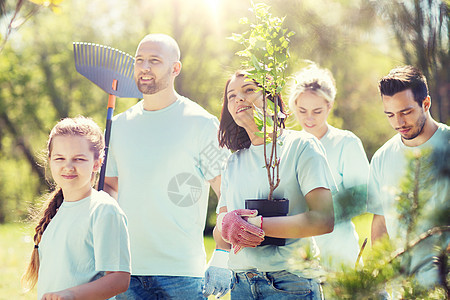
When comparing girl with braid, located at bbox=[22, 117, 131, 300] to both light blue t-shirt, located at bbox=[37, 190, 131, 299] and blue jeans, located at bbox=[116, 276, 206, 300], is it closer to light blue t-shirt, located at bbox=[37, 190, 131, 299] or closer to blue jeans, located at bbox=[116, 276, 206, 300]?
light blue t-shirt, located at bbox=[37, 190, 131, 299]

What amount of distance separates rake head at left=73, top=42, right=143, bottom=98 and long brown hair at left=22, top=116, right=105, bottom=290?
0.86m

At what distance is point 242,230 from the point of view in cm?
182

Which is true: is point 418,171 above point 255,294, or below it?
above

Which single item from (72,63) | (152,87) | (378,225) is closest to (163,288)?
(152,87)

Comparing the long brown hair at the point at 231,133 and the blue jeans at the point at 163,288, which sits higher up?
the long brown hair at the point at 231,133

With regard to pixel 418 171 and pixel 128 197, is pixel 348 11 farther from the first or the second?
pixel 128 197

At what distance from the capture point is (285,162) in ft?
6.63

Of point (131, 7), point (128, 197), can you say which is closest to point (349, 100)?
point (131, 7)

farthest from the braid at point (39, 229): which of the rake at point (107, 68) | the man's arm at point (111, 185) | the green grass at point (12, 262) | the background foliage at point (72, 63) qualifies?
the background foliage at point (72, 63)

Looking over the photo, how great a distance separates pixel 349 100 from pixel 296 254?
58.9 feet

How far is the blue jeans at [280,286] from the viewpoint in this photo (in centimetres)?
197

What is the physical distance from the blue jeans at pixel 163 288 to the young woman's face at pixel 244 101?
0.90 meters

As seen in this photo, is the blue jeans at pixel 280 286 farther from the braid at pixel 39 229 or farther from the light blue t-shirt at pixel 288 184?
the braid at pixel 39 229

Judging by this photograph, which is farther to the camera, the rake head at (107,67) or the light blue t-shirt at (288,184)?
the rake head at (107,67)
